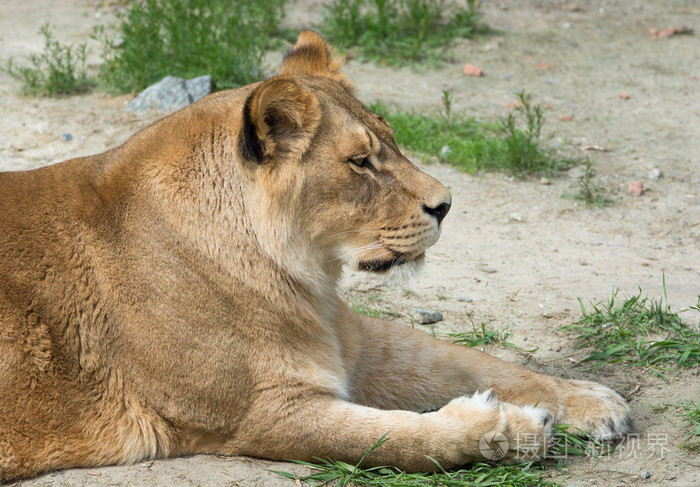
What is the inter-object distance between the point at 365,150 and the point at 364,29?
6031mm

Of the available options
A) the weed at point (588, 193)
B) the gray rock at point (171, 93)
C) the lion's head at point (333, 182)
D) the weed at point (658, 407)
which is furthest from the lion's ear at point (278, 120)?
the gray rock at point (171, 93)

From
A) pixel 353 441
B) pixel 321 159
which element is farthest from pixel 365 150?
pixel 353 441

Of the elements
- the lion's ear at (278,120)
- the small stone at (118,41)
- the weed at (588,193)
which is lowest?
the weed at (588,193)

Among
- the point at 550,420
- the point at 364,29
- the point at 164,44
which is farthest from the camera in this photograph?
the point at 364,29

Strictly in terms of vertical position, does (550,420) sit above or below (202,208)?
below

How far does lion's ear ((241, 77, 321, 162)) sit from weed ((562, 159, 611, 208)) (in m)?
3.53

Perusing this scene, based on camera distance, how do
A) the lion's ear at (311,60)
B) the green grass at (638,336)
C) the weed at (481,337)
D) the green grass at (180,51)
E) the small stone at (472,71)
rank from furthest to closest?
the small stone at (472,71)
the green grass at (180,51)
the weed at (481,337)
the green grass at (638,336)
the lion's ear at (311,60)

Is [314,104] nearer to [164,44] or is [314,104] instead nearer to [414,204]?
[414,204]

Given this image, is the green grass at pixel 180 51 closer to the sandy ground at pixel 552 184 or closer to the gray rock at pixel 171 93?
the gray rock at pixel 171 93

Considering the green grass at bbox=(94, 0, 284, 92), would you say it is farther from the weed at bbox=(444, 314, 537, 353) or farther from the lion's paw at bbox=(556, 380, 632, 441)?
the lion's paw at bbox=(556, 380, 632, 441)

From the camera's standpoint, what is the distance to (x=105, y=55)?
8.25 metres

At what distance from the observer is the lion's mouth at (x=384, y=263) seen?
3450 mm

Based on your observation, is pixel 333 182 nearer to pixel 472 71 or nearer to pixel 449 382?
pixel 449 382

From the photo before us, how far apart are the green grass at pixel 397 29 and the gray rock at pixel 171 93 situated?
210cm
